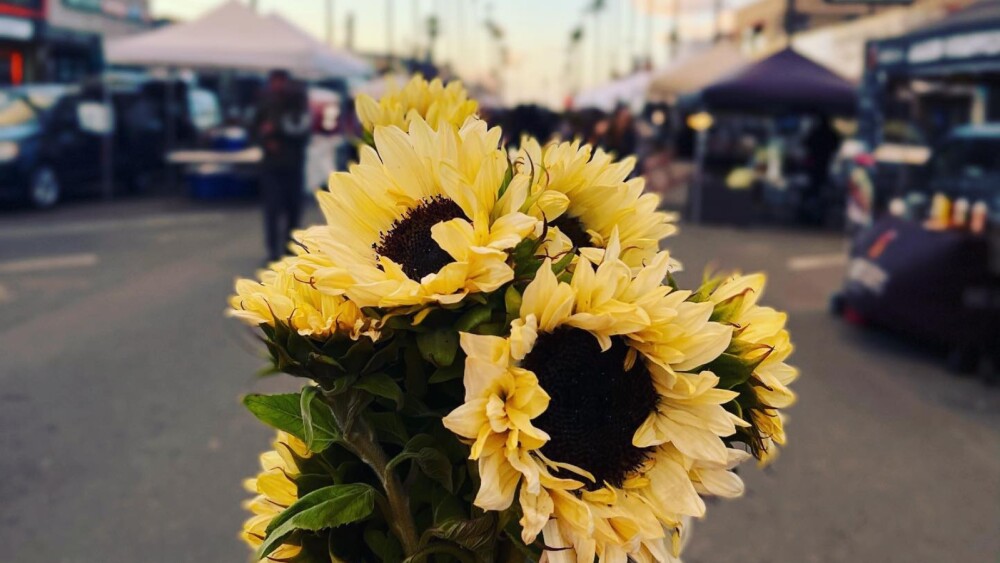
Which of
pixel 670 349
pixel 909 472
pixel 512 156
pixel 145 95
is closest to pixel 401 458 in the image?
pixel 670 349

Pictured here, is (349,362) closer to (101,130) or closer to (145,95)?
(101,130)

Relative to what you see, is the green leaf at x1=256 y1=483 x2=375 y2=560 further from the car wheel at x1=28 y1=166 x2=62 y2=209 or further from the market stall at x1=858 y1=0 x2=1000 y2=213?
the car wheel at x1=28 y1=166 x2=62 y2=209

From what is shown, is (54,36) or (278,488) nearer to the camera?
(278,488)

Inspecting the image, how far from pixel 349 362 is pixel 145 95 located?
18889mm

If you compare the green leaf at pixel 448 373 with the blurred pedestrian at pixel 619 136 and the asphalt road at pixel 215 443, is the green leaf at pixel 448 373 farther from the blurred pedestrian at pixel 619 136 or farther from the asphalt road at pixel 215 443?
the blurred pedestrian at pixel 619 136

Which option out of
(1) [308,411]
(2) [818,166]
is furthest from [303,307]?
(2) [818,166]

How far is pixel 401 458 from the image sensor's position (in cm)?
107

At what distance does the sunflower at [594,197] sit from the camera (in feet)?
3.96

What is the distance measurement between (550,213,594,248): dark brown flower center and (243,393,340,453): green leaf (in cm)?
35

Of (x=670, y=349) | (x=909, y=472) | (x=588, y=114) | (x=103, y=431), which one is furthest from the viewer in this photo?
(x=588, y=114)

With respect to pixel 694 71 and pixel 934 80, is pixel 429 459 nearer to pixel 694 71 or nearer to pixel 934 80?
pixel 934 80

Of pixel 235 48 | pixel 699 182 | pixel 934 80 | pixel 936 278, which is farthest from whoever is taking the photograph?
pixel 699 182

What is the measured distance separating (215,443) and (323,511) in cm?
429

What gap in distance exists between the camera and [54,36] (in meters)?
25.3
